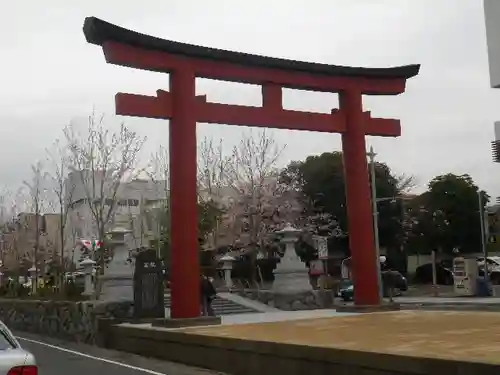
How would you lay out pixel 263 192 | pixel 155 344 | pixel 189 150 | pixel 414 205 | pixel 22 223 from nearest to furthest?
pixel 155 344
pixel 189 150
pixel 263 192
pixel 22 223
pixel 414 205

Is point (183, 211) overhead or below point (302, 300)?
overhead

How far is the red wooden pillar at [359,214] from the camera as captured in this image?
19.8 meters

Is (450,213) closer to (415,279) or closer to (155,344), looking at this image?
(415,279)

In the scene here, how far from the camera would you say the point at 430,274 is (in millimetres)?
49781

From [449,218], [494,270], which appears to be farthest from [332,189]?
[494,270]

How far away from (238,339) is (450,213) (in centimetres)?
4010

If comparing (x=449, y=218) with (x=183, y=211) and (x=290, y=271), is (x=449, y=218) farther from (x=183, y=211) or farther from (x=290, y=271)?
(x=183, y=211)

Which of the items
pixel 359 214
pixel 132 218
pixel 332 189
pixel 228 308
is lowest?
pixel 228 308

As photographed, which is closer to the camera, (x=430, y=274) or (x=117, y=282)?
(x=117, y=282)

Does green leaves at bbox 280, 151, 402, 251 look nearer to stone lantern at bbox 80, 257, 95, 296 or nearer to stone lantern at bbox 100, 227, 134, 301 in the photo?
stone lantern at bbox 80, 257, 95, 296

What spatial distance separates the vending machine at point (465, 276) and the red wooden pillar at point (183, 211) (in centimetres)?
1925

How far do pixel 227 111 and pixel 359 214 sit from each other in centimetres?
518

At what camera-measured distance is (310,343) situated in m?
11.2

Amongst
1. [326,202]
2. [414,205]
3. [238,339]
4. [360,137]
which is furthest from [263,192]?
[238,339]
